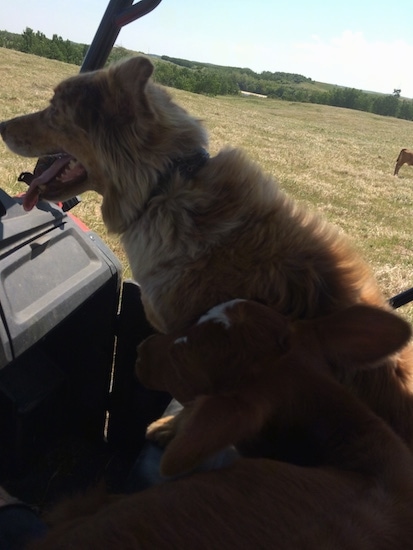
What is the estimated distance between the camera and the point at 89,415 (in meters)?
2.97

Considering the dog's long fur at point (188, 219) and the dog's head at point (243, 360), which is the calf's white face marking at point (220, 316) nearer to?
the dog's head at point (243, 360)

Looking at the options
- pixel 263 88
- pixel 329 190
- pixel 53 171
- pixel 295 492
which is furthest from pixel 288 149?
pixel 263 88

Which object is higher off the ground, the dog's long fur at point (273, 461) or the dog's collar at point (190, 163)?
the dog's collar at point (190, 163)

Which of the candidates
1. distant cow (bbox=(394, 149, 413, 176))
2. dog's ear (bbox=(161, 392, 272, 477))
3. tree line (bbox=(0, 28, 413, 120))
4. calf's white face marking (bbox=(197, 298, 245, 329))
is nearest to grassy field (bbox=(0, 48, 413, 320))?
distant cow (bbox=(394, 149, 413, 176))

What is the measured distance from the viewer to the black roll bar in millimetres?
2391

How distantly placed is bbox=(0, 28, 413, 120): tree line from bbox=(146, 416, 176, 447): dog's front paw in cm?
220

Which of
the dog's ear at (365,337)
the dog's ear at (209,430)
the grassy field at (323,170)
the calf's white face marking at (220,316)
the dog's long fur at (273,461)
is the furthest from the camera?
the grassy field at (323,170)

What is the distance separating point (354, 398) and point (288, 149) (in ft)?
55.5

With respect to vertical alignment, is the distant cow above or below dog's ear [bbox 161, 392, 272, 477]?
below

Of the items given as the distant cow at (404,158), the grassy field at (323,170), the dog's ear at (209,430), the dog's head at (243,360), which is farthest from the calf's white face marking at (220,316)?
the distant cow at (404,158)

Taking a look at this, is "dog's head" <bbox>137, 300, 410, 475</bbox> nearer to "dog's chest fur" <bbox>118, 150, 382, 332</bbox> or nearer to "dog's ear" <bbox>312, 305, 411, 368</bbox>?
"dog's ear" <bbox>312, 305, 411, 368</bbox>

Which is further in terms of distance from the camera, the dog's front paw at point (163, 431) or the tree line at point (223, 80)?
the tree line at point (223, 80)

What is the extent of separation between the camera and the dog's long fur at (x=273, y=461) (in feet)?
3.99

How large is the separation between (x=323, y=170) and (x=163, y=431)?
13.8 m
